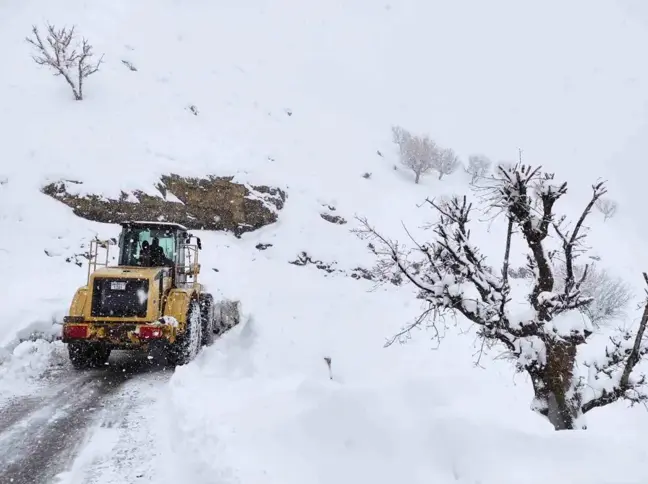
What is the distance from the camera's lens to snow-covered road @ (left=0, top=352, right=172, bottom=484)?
4430mm

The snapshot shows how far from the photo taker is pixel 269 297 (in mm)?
18281

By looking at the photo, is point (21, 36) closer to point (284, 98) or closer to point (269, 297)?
point (284, 98)

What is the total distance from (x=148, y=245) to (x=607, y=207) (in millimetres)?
53639

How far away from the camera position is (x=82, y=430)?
5.52m

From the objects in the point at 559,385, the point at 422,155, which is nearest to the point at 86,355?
the point at 559,385

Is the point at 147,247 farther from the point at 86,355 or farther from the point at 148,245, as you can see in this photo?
the point at 86,355

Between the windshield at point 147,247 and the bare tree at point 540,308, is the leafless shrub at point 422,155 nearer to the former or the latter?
the windshield at point 147,247

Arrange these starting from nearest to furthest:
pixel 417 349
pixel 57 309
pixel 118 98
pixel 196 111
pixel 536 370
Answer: pixel 536 370
pixel 57 309
pixel 417 349
pixel 118 98
pixel 196 111

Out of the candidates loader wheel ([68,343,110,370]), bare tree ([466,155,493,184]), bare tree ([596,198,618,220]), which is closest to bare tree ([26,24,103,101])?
loader wheel ([68,343,110,370])

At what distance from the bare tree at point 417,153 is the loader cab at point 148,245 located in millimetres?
31827

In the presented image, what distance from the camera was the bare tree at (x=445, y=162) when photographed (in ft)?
142

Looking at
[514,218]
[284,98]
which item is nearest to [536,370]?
[514,218]

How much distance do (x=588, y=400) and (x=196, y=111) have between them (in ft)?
80.8

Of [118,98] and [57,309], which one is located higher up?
[118,98]
